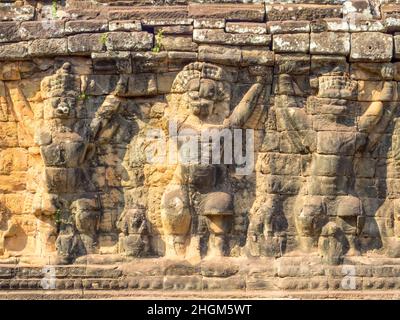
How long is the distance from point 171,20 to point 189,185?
210 cm

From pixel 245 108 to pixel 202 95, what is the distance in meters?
0.59

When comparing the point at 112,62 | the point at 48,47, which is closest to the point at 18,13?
the point at 48,47

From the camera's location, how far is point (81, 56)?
15.0 meters

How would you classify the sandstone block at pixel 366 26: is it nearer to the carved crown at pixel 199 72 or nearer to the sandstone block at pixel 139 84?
the carved crown at pixel 199 72

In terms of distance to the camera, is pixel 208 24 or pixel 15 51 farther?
pixel 15 51

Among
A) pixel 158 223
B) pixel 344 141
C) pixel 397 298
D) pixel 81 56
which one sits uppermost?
pixel 81 56

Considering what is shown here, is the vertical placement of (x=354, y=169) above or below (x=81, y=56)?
below

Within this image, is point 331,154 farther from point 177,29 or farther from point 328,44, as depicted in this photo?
point 177,29

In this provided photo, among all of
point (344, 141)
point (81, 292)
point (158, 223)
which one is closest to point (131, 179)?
point (158, 223)

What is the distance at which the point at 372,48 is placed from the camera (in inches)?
585

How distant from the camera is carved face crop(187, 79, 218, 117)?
48.4ft

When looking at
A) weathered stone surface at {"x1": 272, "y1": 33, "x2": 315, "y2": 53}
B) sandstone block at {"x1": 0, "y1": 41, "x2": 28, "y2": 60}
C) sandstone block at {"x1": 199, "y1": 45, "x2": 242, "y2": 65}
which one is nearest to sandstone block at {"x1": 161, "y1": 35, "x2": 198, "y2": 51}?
sandstone block at {"x1": 199, "y1": 45, "x2": 242, "y2": 65}

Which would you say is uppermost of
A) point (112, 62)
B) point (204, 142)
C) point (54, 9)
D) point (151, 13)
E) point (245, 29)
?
point (54, 9)

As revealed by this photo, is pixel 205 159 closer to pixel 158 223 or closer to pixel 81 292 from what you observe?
pixel 158 223
